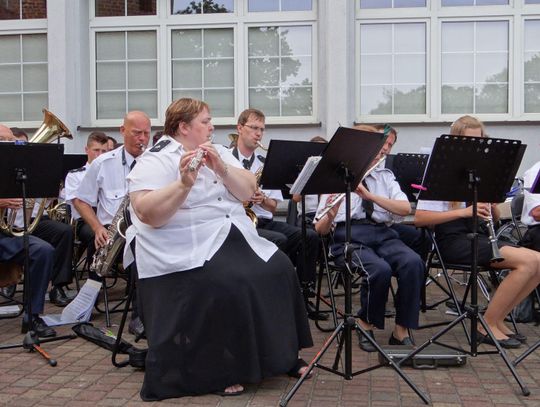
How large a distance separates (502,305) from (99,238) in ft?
10.8

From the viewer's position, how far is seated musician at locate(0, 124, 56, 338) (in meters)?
5.60

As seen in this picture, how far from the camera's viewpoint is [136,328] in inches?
219

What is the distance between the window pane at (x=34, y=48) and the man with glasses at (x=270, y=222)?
19.2ft

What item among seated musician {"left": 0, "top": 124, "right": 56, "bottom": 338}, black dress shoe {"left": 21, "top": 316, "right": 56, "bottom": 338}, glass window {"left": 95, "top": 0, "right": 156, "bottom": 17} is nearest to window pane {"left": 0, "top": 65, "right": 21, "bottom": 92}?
glass window {"left": 95, "top": 0, "right": 156, "bottom": 17}

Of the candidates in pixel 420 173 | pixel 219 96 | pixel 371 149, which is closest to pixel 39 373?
pixel 371 149

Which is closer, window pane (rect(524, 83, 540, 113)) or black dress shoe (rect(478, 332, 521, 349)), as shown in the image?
black dress shoe (rect(478, 332, 521, 349))

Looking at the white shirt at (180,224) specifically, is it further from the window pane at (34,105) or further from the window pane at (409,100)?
the window pane at (34,105)

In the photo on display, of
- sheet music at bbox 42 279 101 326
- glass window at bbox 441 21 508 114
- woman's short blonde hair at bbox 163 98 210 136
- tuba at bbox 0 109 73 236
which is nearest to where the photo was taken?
woman's short blonde hair at bbox 163 98 210 136

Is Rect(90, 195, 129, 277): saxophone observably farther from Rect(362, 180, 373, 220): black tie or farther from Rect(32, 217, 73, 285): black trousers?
Rect(362, 180, 373, 220): black tie

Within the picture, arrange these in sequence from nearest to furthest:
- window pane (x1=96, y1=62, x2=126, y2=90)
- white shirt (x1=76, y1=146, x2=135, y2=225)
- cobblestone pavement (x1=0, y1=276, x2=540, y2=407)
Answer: cobblestone pavement (x1=0, y1=276, x2=540, y2=407), white shirt (x1=76, y1=146, x2=135, y2=225), window pane (x1=96, y1=62, x2=126, y2=90)

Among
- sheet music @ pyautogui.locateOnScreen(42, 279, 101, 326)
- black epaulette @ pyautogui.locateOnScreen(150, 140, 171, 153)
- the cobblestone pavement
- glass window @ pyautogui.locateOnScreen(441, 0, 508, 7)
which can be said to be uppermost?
glass window @ pyautogui.locateOnScreen(441, 0, 508, 7)

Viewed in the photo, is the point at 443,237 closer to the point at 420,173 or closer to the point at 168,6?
the point at 420,173

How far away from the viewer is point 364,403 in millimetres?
3998

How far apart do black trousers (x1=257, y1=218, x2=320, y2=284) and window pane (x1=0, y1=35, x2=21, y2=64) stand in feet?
21.4
